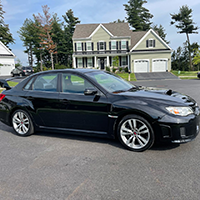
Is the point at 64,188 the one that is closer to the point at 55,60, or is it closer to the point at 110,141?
the point at 110,141

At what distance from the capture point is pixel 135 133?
4.14 meters

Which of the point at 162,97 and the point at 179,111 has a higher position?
the point at 162,97

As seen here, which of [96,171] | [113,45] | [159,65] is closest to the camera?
[96,171]

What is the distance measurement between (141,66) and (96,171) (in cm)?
3789

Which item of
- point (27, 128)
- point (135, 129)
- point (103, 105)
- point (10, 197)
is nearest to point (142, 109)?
point (135, 129)

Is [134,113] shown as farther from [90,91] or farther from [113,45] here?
[113,45]

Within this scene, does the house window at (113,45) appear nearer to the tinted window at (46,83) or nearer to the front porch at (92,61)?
the front porch at (92,61)

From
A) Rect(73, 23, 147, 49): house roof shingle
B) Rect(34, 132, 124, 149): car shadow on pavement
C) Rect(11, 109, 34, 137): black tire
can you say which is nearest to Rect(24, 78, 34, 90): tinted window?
Rect(11, 109, 34, 137): black tire

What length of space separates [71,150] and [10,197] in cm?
167

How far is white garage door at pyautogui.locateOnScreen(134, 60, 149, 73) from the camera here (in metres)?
39.5

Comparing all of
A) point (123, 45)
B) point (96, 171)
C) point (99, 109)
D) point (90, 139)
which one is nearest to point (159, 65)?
point (123, 45)

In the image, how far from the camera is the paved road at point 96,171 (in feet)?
9.33

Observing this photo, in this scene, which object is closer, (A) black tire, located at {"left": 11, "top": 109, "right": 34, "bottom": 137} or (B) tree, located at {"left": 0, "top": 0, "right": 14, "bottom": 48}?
(A) black tire, located at {"left": 11, "top": 109, "right": 34, "bottom": 137}

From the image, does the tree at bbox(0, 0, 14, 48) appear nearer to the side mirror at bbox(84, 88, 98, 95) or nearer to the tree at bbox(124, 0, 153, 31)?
the tree at bbox(124, 0, 153, 31)
